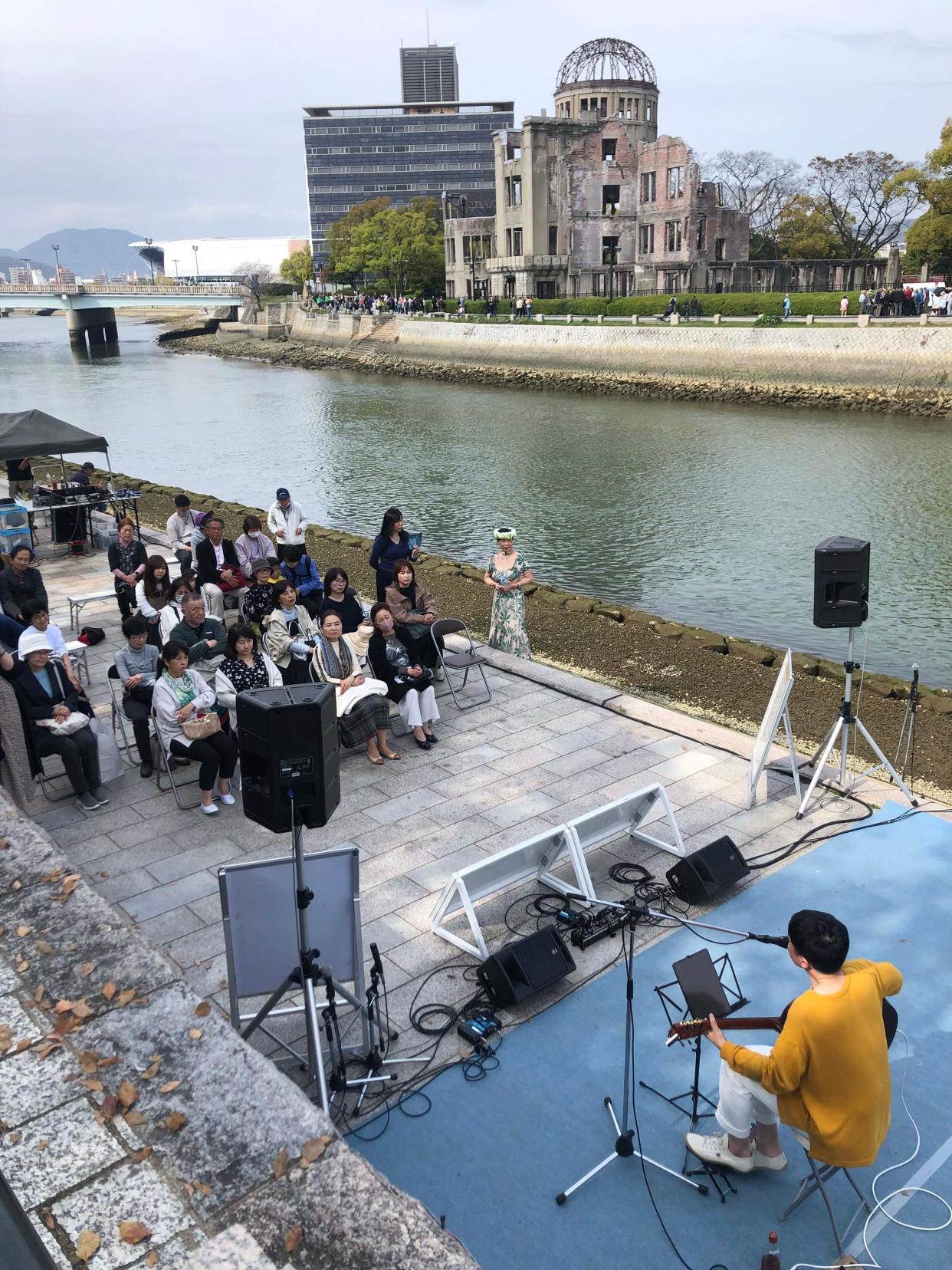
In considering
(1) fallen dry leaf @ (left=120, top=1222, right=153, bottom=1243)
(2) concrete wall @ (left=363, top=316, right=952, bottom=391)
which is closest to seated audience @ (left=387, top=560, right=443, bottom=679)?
(1) fallen dry leaf @ (left=120, top=1222, right=153, bottom=1243)

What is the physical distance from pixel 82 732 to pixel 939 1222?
668 cm

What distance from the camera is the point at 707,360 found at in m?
46.8

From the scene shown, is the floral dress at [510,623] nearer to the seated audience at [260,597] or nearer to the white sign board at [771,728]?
the seated audience at [260,597]

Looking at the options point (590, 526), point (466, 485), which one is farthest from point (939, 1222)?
point (466, 485)

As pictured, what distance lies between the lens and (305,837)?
7.70 m

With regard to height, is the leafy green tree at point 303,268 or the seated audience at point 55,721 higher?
the leafy green tree at point 303,268

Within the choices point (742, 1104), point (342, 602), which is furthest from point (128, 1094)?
point (342, 602)

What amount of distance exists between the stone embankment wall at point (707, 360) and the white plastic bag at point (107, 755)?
3599 centimetres

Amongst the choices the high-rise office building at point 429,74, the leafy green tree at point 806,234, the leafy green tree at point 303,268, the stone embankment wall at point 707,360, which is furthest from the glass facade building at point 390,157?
the stone embankment wall at point 707,360

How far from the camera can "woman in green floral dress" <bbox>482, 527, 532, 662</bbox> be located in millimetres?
11188

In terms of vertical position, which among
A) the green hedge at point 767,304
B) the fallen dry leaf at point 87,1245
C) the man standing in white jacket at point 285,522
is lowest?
the fallen dry leaf at point 87,1245

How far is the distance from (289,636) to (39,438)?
8.77 m

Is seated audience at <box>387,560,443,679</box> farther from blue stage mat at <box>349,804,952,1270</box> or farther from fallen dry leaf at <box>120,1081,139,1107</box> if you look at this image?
fallen dry leaf at <box>120,1081,139,1107</box>

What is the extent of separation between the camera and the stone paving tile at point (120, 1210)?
326 cm
